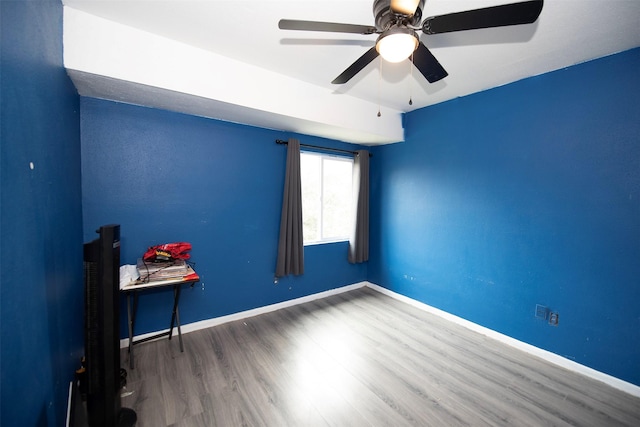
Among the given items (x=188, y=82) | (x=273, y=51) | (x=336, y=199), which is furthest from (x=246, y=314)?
(x=273, y=51)

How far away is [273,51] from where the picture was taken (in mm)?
2055

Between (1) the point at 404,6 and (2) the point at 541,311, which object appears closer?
(1) the point at 404,6

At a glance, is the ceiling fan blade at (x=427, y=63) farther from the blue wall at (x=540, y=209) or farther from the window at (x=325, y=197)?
the window at (x=325, y=197)

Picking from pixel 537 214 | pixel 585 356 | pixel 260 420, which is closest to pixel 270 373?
pixel 260 420

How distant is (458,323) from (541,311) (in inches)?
33.8

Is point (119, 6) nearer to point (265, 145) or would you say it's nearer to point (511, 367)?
point (265, 145)

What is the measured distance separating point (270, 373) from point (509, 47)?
3.26 meters

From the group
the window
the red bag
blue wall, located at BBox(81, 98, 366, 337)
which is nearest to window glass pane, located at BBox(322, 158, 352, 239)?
the window

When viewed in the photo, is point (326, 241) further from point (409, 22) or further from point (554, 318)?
point (409, 22)

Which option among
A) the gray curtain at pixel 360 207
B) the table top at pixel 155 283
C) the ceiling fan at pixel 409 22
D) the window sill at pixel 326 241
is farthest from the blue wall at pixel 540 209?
the table top at pixel 155 283

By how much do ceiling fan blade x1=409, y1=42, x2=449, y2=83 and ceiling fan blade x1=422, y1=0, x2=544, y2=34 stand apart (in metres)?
0.14

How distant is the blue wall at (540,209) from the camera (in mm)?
1937

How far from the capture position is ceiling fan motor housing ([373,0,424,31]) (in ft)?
4.04

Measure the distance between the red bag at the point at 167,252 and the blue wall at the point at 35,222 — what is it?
56 centimetres
